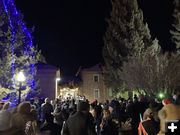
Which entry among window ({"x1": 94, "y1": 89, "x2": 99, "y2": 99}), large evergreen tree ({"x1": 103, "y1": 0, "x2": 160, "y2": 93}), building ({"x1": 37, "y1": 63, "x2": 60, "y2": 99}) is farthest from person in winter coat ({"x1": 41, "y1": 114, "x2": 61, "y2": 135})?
window ({"x1": 94, "y1": 89, "x2": 99, "y2": 99})

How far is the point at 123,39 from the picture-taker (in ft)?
111

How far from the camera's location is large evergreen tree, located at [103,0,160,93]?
32469mm

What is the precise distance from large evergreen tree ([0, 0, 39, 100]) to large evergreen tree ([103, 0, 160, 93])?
1650cm

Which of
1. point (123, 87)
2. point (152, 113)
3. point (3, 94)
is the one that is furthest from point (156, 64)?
point (152, 113)

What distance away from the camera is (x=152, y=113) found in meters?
4.63

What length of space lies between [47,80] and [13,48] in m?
12.3

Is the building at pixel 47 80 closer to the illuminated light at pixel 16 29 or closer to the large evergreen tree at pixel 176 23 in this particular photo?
the illuminated light at pixel 16 29

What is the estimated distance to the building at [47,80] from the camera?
94.6ft

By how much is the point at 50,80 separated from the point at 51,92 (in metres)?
1.89

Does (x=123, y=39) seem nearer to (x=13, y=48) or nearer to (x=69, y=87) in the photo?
(x=69, y=87)

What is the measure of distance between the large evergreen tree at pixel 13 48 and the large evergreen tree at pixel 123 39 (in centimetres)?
1650

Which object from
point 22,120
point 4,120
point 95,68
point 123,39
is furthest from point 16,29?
point 95,68

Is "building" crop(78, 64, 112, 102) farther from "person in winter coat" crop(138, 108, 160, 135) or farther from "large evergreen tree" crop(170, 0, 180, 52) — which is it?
"person in winter coat" crop(138, 108, 160, 135)

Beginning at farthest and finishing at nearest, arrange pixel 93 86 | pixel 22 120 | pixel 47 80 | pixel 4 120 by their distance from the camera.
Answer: pixel 93 86 < pixel 47 80 < pixel 22 120 < pixel 4 120
